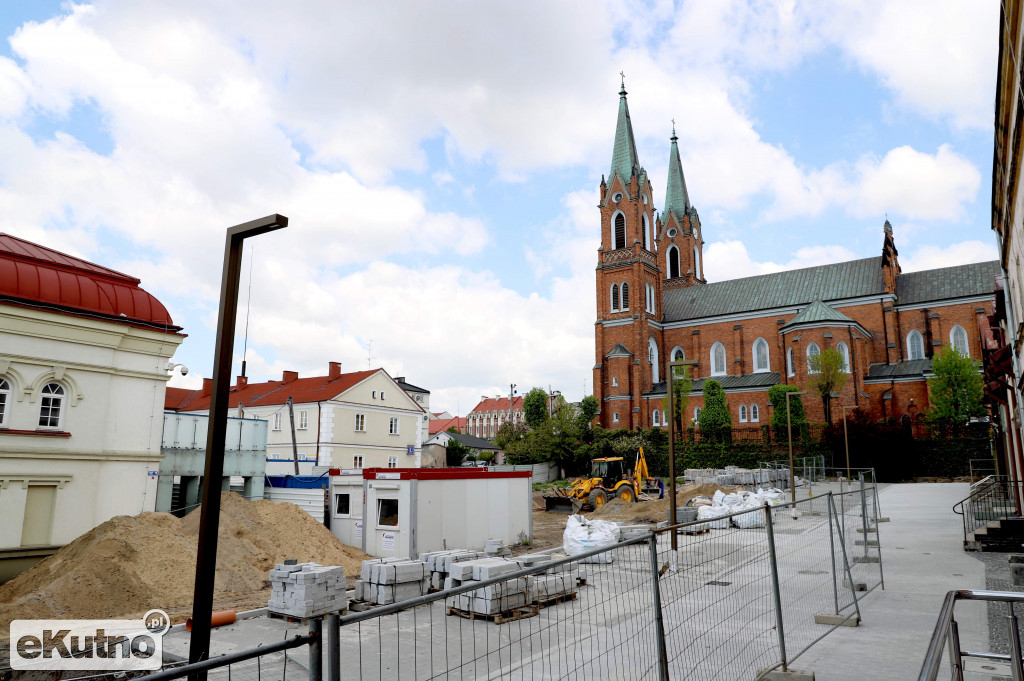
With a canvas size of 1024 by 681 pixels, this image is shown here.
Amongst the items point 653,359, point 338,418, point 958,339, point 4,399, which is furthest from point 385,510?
point 958,339

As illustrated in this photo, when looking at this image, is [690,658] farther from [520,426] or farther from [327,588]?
[520,426]

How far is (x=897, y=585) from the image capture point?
11695 mm

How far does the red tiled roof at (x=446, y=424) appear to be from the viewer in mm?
135100

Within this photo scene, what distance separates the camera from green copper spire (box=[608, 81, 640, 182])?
64062 mm

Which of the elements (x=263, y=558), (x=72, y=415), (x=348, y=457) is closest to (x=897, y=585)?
(x=263, y=558)

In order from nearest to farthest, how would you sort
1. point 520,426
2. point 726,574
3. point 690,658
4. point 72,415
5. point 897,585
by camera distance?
point 726,574 < point 690,658 < point 897,585 < point 72,415 < point 520,426

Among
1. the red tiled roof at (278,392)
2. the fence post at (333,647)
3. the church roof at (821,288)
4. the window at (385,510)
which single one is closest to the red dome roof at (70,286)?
the window at (385,510)

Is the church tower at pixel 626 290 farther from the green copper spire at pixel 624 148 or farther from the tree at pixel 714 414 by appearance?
the tree at pixel 714 414

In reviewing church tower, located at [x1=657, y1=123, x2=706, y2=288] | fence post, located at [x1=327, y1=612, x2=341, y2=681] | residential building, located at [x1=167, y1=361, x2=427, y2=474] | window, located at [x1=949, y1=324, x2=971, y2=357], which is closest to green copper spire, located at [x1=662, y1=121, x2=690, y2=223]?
church tower, located at [x1=657, y1=123, x2=706, y2=288]

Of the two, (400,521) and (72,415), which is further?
(400,521)

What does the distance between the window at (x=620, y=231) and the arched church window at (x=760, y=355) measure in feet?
51.0

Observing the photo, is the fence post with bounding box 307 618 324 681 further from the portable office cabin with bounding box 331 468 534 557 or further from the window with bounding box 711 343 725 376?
the window with bounding box 711 343 725 376

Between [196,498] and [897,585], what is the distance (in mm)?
21484

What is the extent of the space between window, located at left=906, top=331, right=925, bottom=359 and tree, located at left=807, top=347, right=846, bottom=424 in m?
9.00
